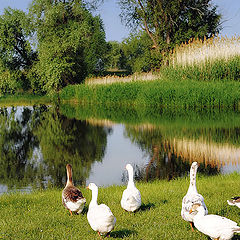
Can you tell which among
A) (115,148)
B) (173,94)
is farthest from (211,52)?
(115,148)

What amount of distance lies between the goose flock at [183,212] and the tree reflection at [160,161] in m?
3.29

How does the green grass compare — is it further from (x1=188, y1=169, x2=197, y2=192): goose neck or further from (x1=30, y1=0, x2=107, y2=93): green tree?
(x1=30, y1=0, x2=107, y2=93): green tree

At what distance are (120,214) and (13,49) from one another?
3891cm

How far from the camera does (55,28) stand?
38625mm

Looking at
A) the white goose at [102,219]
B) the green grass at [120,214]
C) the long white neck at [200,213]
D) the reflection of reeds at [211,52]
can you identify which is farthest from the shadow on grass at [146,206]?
the reflection of reeds at [211,52]

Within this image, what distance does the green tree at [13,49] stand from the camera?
40438 mm

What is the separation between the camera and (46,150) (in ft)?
42.5

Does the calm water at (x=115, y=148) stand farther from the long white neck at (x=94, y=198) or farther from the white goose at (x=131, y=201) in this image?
the long white neck at (x=94, y=198)

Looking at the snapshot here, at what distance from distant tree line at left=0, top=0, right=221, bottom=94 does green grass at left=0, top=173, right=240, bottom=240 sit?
29.8m

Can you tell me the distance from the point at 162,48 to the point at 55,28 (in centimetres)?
1169

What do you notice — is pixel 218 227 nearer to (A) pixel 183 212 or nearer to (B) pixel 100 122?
(A) pixel 183 212

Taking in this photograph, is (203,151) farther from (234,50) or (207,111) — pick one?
(234,50)

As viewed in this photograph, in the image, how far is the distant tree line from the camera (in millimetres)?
37469

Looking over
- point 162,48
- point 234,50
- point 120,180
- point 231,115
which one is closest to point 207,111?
point 231,115
